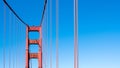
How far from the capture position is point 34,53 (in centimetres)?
2580

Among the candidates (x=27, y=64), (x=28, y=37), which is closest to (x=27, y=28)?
(x=28, y=37)

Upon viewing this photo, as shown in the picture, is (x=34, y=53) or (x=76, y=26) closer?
(x=76, y=26)

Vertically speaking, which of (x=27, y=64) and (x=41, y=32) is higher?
(x=41, y=32)

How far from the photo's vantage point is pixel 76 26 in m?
5.87

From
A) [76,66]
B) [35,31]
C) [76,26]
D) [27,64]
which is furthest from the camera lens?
[35,31]

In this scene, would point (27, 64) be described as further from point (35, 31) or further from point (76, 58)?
point (76, 58)

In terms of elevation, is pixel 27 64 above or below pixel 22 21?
below

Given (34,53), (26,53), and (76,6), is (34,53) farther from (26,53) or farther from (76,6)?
(76,6)

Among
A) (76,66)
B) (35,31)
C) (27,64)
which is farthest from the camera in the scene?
(35,31)

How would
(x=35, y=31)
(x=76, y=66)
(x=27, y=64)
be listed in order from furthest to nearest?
(x=35, y=31) → (x=27, y=64) → (x=76, y=66)

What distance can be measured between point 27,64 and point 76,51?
19123 millimetres

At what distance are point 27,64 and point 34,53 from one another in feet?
4.64

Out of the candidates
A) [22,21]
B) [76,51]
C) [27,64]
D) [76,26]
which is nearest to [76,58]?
[76,51]

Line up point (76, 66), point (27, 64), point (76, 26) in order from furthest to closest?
point (27, 64) → point (76, 26) → point (76, 66)
